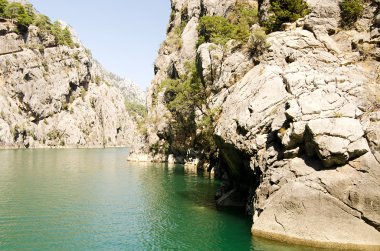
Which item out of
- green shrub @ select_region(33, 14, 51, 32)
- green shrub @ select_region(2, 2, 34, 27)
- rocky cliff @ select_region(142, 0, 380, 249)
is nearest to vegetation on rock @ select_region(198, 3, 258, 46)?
rocky cliff @ select_region(142, 0, 380, 249)

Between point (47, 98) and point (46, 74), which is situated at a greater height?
point (46, 74)

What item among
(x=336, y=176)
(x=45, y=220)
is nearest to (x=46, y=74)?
(x=45, y=220)

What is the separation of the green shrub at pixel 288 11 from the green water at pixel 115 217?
24864mm

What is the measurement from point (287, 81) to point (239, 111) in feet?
18.4

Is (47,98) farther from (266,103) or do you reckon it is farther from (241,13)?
(266,103)

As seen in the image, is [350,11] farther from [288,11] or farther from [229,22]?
[229,22]

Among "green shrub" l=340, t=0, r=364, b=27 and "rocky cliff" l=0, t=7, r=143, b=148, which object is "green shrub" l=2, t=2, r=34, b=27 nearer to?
"rocky cliff" l=0, t=7, r=143, b=148

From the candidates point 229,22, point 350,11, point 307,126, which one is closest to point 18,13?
point 229,22

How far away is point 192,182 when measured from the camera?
61.5 metres

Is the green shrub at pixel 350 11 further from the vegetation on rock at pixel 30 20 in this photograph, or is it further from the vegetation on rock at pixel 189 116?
the vegetation on rock at pixel 30 20

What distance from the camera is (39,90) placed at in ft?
577

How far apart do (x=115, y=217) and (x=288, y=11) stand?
3307cm

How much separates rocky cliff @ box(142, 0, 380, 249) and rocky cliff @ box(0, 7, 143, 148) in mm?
118007

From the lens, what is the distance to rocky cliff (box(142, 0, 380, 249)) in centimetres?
2894
